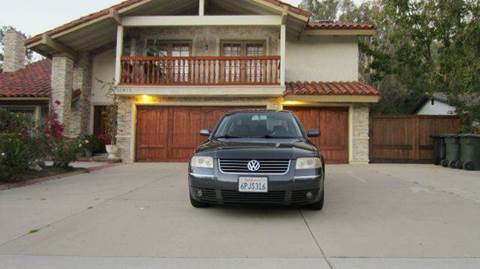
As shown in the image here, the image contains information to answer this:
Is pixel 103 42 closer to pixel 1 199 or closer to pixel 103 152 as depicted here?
pixel 103 152

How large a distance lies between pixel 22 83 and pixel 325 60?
12797 mm

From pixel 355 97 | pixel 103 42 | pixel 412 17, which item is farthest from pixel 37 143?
pixel 412 17

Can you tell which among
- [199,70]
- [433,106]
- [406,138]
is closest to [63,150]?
[199,70]

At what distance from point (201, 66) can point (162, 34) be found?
2.75 meters

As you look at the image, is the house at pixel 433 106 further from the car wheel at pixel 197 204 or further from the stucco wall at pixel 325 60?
the car wheel at pixel 197 204

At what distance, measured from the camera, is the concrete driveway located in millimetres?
3709

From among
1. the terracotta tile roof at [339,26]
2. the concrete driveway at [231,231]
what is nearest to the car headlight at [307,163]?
the concrete driveway at [231,231]

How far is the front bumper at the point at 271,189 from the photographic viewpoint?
5.07 metres

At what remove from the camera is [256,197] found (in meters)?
5.09

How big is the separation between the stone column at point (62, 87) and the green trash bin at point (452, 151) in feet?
45.8

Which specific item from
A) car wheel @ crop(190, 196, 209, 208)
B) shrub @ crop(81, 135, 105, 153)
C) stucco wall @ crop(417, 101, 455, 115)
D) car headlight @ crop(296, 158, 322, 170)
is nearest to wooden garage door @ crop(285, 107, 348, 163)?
shrub @ crop(81, 135, 105, 153)

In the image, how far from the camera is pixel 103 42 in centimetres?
1579

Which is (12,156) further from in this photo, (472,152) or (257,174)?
(472,152)

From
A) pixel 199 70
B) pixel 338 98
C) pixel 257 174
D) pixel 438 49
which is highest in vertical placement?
pixel 438 49
